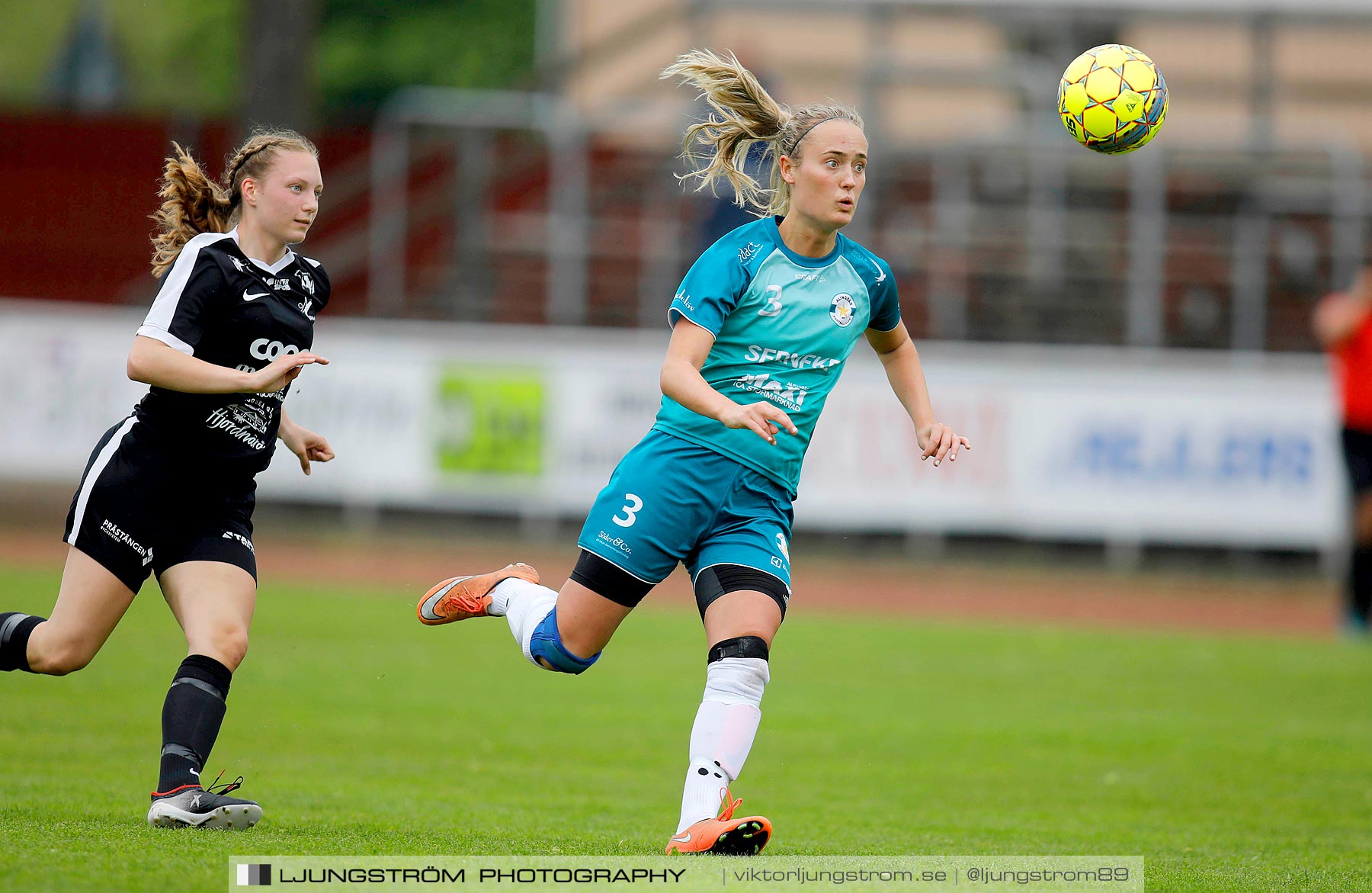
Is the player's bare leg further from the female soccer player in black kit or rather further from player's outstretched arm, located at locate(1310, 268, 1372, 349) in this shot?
player's outstretched arm, located at locate(1310, 268, 1372, 349)

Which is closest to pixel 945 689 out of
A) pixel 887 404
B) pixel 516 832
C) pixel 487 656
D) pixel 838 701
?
pixel 838 701

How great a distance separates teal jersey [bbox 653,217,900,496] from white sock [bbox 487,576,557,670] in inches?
31.4

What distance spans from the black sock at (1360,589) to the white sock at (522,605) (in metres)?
8.89

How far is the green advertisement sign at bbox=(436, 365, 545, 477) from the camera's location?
16094 mm

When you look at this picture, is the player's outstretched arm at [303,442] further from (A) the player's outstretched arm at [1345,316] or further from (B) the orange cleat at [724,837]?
(A) the player's outstretched arm at [1345,316]

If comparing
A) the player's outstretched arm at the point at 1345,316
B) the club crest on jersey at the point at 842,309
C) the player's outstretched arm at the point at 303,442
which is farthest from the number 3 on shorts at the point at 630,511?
the player's outstretched arm at the point at 1345,316

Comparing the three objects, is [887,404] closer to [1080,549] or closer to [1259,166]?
[1080,549]

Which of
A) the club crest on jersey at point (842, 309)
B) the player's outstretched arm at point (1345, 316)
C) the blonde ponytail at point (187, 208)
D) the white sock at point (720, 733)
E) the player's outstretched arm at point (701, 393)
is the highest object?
the blonde ponytail at point (187, 208)

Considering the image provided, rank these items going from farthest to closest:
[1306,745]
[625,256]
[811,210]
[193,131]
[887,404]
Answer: [193,131]
[625,256]
[887,404]
[1306,745]
[811,210]

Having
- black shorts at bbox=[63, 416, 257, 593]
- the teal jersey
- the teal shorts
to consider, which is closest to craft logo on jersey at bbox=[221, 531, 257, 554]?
black shorts at bbox=[63, 416, 257, 593]

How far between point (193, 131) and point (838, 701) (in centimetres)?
1708

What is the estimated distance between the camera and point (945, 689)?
388 inches

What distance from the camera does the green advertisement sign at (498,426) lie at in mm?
16094

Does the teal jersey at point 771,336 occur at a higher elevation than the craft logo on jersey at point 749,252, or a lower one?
lower
